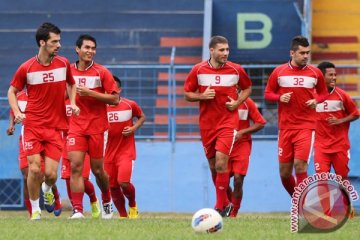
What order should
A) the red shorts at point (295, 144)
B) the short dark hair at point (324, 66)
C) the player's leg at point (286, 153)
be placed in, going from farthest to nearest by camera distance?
the short dark hair at point (324, 66) < the player's leg at point (286, 153) < the red shorts at point (295, 144)

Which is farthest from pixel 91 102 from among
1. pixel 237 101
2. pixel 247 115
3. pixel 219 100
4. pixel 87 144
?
pixel 247 115

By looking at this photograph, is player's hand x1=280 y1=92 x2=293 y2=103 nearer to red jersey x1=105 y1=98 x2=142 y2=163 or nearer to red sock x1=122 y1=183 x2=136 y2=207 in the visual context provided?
red jersey x1=105 y1=98 x2=142 y2=163

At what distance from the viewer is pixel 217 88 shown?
17281mm

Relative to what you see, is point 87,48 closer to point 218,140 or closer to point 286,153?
point 218,140

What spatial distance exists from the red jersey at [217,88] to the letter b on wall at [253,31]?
9372mm

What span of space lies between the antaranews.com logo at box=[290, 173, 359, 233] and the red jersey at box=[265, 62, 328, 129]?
4.58 metres

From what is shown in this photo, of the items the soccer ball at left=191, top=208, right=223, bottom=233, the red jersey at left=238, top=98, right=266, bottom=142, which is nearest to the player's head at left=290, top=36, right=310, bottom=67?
the red jersey at left=238, top=98, right=266, bottom=142

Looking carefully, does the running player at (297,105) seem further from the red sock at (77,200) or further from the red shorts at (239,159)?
the red sock at (77,200)

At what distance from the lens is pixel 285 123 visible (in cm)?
1752

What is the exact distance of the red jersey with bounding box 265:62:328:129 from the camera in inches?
687

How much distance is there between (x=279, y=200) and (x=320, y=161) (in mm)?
5088

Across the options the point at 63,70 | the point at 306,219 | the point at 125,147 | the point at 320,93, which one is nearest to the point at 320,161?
the point at 320,93

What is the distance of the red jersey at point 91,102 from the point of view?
1700cm

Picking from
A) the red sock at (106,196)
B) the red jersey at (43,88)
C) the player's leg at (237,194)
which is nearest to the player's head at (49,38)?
the red jersey at (43,88)
